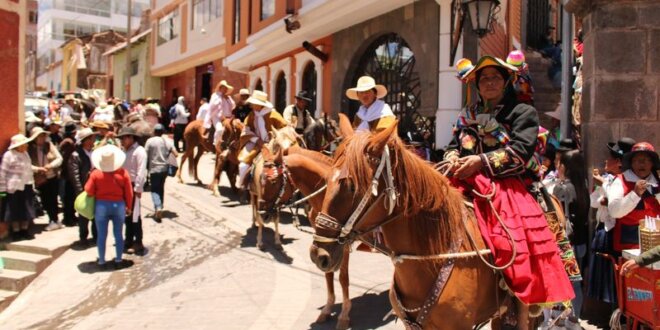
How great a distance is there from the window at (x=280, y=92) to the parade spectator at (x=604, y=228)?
1361 centimetres

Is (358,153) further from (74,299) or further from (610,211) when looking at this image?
(74,299)

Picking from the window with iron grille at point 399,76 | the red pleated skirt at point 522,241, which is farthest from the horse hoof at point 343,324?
the window with iron grille at point 399,76

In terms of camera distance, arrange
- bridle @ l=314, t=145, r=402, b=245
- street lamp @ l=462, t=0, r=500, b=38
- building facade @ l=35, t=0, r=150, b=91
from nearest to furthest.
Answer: bridle @ l=314, t=145, r=402, b=245 → street lamp @ l=462, t=0, r=500, b=38 → building facade @ l=35, t=0, r=150, b=91

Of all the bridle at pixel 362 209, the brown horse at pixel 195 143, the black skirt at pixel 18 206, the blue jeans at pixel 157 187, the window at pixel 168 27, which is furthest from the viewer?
the window at pixel 168 27

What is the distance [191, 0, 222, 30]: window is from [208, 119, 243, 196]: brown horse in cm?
1464

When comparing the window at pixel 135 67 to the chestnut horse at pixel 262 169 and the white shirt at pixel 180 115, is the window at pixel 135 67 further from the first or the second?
the chestnut horse at pixel 262 169

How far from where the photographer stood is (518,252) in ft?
11.0

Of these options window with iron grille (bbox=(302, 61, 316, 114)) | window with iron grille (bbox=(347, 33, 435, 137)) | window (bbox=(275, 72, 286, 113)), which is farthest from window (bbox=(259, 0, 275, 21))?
window with iron grille (bbox=(347, 33, 435, 137))

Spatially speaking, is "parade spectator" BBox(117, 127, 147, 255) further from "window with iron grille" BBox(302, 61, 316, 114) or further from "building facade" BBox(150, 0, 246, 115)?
"building facade" BBox(150, 0, 246, 115)

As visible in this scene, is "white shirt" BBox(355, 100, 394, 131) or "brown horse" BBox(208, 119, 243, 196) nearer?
"white shirt" BBox(355, 100, 394, 131)

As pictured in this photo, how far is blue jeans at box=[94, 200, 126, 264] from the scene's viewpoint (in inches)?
338

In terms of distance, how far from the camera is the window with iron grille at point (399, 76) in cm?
1175

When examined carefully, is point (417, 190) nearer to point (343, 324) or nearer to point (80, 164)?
point (343, 324)

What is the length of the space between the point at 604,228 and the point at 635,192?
0.64m
